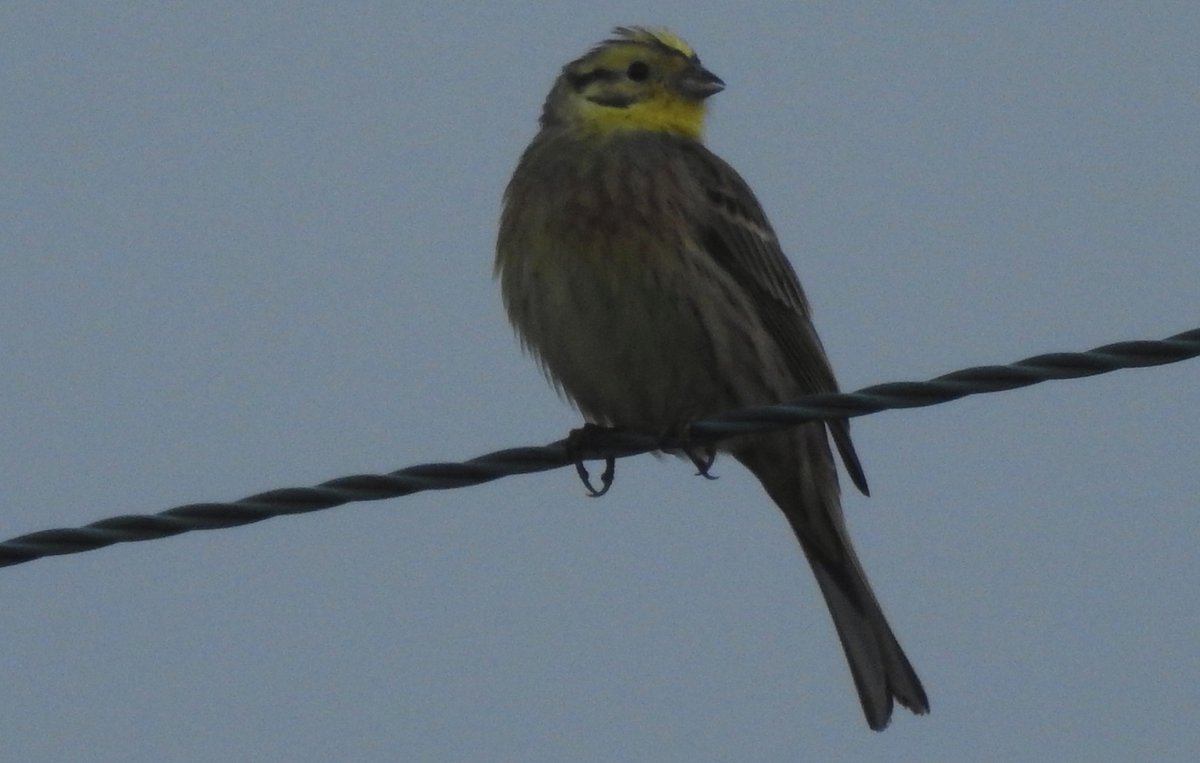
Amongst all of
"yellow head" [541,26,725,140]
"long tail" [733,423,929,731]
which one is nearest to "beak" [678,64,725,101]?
"yellow head" [541,26,725,140]

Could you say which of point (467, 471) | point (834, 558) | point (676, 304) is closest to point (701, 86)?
point (676, 304)

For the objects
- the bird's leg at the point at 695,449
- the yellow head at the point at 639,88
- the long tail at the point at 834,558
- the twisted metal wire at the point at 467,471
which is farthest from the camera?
the yellow head at the point at 639,88

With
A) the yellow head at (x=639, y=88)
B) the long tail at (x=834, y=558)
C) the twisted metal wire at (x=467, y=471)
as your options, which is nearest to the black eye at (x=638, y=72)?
the yellow head at (x=639, y=88)

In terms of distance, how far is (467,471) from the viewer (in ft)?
17.1

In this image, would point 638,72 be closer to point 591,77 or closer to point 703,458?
point 591,77

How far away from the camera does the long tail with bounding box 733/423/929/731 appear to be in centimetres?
758

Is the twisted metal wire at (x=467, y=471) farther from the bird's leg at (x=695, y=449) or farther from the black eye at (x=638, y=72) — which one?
the black eye at (x=638, y=72)

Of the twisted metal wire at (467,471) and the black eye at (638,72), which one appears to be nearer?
the twisted metal wire at (467,471)

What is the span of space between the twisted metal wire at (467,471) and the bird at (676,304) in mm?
1683

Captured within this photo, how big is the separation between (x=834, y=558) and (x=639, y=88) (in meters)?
2.03

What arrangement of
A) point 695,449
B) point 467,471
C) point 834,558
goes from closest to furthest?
1. point 467,471
2. point 695,449
3. point 834,558

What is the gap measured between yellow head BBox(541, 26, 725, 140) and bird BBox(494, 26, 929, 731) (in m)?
0.01

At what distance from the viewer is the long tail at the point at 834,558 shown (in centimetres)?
758

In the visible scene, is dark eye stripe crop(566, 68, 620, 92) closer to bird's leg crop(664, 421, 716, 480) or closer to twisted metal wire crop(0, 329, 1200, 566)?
bird's leg crop(664, 421, 716, 480)
